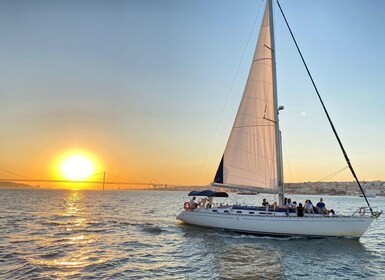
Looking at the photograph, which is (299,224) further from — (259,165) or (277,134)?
(277,134)

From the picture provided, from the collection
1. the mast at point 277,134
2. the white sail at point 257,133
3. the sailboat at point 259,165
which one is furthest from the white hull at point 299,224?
the white sail at point 257,133

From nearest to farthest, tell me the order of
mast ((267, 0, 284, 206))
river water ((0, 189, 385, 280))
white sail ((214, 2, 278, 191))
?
river water ((0, 189, 385, 280)), mast ((267, 0, 284, 206)), white sail ((214, 2, 278, 191))

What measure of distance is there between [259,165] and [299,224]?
15.4 ft

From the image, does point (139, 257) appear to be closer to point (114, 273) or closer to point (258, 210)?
point (114, 273)

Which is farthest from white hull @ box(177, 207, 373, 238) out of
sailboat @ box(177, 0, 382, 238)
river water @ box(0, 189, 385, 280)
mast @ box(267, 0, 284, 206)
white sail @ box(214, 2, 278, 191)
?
white sail @ box(214, 2, 278, 191)

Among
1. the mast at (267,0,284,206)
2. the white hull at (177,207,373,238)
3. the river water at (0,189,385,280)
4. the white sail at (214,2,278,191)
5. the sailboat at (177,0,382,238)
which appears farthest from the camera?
the white sail at (214,2,278,191)

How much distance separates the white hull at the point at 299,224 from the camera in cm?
2055

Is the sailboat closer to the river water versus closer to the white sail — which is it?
the white sail

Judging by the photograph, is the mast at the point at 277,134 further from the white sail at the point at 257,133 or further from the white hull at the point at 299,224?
the white hull at the point at 299,224

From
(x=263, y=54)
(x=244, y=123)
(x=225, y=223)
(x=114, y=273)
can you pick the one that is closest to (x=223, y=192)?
(x=225, y=223)

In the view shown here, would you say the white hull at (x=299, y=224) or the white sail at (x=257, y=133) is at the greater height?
the white sail at (x=257, y=133)

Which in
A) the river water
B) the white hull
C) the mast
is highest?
the mast

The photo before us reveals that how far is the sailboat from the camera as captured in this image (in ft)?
69.7

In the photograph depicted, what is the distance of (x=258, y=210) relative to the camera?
870 inches
